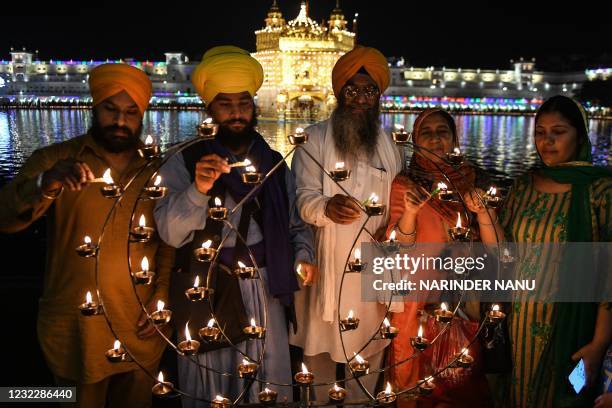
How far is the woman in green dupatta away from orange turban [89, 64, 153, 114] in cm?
178

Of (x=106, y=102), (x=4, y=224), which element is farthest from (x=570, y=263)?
(x=4, y=224)

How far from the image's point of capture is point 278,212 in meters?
2.35

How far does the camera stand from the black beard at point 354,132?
2.62 m

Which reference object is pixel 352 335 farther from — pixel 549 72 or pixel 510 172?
pixel 549 72

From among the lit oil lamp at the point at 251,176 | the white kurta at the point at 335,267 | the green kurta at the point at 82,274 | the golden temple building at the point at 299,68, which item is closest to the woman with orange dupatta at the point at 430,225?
the white kurta at the point at 335,267

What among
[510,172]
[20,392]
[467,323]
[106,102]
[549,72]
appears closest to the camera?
[106,102]

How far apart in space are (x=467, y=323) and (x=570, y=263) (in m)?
0.54

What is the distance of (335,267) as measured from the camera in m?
2.60

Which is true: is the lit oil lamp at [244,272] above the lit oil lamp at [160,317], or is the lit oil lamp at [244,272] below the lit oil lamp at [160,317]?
above

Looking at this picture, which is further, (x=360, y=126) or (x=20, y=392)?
(x=20, y=392)

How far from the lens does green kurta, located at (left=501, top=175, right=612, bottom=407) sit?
7.78ft

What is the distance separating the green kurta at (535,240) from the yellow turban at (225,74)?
1365mm

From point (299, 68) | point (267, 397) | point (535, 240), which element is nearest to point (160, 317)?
point (267, 397)

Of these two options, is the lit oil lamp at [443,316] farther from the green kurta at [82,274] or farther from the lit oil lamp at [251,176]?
the green kurta at [82,274]
